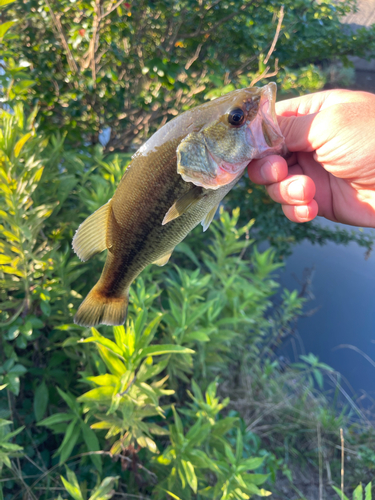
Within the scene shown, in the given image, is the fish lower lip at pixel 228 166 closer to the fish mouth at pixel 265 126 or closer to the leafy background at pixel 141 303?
the fish mouth at pixel 265 126

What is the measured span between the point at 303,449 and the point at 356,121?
2739 mm

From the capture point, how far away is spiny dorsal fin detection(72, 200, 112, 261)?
988 mm

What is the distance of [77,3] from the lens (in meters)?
2.29

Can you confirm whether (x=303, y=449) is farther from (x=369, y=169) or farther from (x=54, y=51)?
(x=54, y=51)

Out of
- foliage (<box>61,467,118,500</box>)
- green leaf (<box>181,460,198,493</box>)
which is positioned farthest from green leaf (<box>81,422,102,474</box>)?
green leaf (<box>181,460,198,493</box>)

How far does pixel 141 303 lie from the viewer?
1.43 meters

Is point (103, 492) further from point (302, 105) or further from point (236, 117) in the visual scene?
point (302, 105)

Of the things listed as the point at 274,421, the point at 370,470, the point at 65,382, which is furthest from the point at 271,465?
the point at 65,382

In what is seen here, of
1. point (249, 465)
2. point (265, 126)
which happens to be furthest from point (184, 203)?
point (249, 465)

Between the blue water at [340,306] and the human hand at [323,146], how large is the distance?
3.03 m

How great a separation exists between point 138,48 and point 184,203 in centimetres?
277

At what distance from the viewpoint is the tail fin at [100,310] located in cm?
109

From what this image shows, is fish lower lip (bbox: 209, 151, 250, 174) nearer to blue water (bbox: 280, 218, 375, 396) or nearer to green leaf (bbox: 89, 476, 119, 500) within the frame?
green leaf (bbox: 89, 476, 119, 500)

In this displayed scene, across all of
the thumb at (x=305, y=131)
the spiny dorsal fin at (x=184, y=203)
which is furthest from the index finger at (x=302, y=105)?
the spiny dorsal fin at (x=184, y=203)
